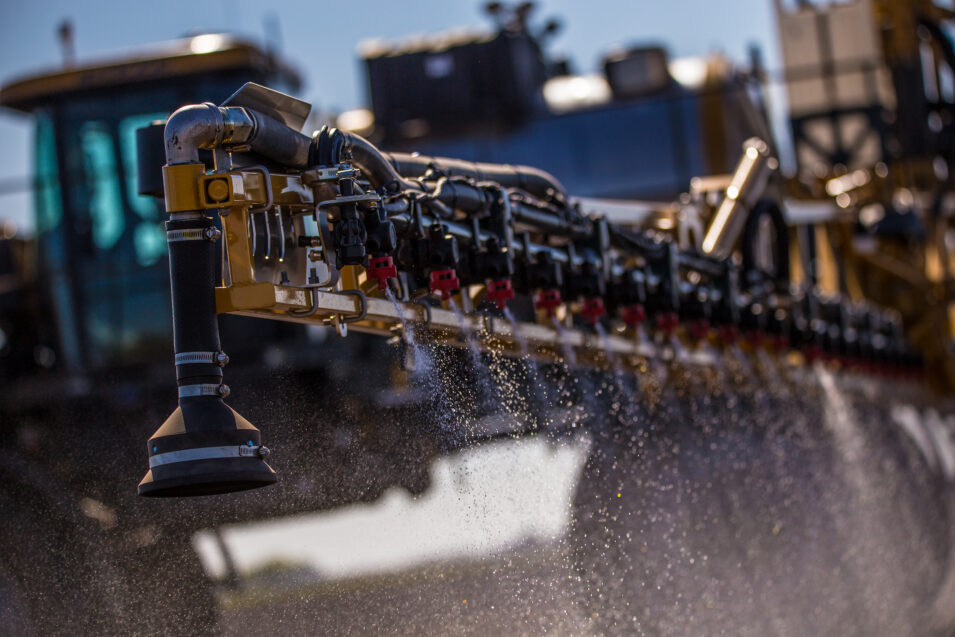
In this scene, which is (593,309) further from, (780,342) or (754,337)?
(780,342)

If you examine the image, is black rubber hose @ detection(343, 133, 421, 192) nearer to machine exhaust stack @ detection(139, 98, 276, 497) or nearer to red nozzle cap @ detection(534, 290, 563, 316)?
machine exhaust stack @ detection(139, 98, 276, 497)

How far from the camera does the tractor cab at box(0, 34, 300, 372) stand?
7.09m

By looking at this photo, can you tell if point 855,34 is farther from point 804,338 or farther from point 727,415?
point 727,415

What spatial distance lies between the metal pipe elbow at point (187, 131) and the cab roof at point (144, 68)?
4.64 m

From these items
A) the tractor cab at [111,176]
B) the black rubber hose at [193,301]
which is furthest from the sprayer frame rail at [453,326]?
the tractor cab at [111,176]

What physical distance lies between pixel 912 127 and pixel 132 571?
718cm

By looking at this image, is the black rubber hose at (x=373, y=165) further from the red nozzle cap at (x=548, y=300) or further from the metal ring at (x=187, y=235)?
the red nozzle cap at (x=548, y=300)

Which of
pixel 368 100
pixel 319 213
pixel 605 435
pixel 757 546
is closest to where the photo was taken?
pixel 319 213

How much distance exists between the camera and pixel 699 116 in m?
9.23

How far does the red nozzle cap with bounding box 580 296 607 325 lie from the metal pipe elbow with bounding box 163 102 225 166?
203 centimetres

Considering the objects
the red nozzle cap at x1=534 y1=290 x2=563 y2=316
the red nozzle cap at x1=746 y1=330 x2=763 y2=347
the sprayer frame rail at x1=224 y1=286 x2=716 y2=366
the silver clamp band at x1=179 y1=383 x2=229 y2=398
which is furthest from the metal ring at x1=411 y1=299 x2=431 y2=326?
the red nozzle cap at x1=746 y1=330 x2=763 y2=347

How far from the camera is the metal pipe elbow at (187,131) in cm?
259

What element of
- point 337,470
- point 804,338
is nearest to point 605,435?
point 337,470

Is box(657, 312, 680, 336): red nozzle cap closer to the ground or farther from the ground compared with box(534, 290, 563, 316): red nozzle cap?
closer to the ground
